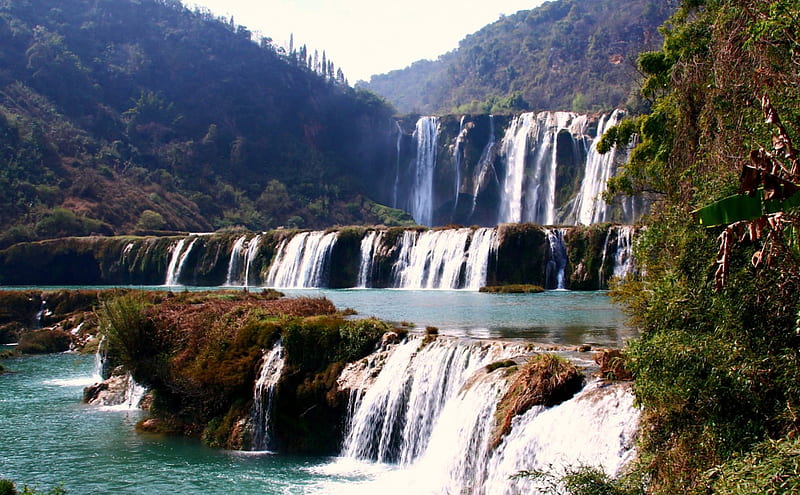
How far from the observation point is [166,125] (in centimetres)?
11175

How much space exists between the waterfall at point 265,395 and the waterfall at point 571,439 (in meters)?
6.71

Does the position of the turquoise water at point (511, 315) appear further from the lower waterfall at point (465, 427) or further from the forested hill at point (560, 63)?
the forested hill at point (560, 63)

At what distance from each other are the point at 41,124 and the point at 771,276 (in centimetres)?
10181

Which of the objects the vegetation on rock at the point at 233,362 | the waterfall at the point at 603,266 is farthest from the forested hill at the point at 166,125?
the vegetation on rock at the point at 233,362

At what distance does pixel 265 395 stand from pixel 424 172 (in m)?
85.6

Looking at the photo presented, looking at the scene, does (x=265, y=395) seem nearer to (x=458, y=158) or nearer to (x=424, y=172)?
(x=458, y=158)

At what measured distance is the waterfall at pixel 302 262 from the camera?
4981 centimetres

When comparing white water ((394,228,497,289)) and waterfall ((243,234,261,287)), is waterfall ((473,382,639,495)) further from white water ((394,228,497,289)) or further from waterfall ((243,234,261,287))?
waterfall ((243,234,261,287))

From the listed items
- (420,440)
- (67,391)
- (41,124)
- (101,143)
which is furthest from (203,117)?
(420,440)

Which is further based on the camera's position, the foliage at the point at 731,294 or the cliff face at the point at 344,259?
the cliff face at the point at 344,259

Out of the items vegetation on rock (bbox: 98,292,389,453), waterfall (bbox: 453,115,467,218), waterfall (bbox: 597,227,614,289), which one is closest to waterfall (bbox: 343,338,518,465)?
vegetation on rock (bbox: 98,292,389,453)

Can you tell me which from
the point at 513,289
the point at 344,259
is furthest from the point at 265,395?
the point at 344,259

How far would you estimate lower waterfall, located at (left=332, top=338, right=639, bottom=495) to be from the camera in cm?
1001

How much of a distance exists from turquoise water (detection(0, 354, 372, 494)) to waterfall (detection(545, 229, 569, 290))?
29.3 m
